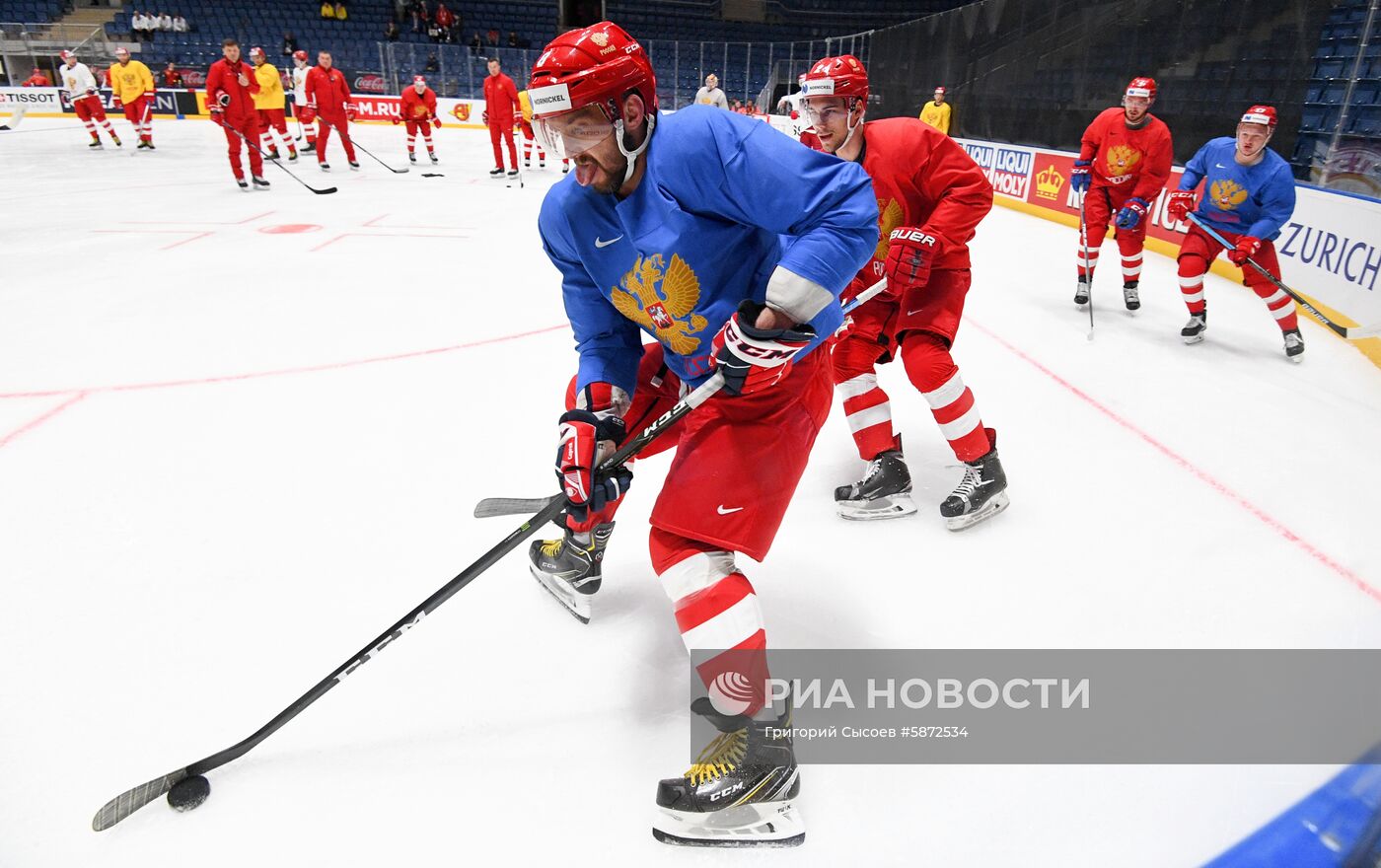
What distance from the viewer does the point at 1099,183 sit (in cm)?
525

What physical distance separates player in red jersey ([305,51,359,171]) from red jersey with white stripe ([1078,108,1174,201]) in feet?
32.2

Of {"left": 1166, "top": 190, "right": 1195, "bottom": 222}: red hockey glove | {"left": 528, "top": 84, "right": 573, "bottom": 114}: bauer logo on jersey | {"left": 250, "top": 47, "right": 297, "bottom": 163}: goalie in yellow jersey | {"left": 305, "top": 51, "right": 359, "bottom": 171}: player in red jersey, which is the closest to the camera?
{"left": 528, "top": 84, "right": 573, "bottom": 114}: bauer logo on jersey

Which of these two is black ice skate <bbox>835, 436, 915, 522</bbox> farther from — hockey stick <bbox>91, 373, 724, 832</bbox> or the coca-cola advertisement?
the coca-cola advertisement

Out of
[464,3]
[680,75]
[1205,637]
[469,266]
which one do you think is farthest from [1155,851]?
[464,3]

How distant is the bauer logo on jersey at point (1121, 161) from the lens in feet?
16.5

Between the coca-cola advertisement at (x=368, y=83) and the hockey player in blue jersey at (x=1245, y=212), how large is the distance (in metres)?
19.3

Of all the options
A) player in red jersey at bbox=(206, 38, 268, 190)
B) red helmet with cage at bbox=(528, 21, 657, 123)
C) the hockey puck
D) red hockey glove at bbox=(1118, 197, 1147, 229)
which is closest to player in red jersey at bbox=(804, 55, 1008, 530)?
red helmet with cage at bbox=(528, 21, 657, 123)

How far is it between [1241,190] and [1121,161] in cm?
94

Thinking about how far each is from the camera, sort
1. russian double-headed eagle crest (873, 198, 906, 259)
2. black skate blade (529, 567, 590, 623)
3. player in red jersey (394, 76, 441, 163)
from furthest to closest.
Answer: player in red jersey (394, 76, 441, 163), russian double-headed eagle crest (873, 198, 906, 259), black skate blade (529, 567, 590, 623)

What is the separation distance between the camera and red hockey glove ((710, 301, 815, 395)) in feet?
4.42

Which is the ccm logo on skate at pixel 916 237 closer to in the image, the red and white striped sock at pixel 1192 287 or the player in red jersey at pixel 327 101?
the red and white striped sock at pixel 1192 287

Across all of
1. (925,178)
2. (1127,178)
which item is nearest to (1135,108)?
(1127,178)

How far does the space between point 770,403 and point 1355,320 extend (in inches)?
192

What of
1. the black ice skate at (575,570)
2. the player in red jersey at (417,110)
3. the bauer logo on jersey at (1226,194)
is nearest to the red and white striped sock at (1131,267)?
the bauer logo on jersey at (1226,194)
